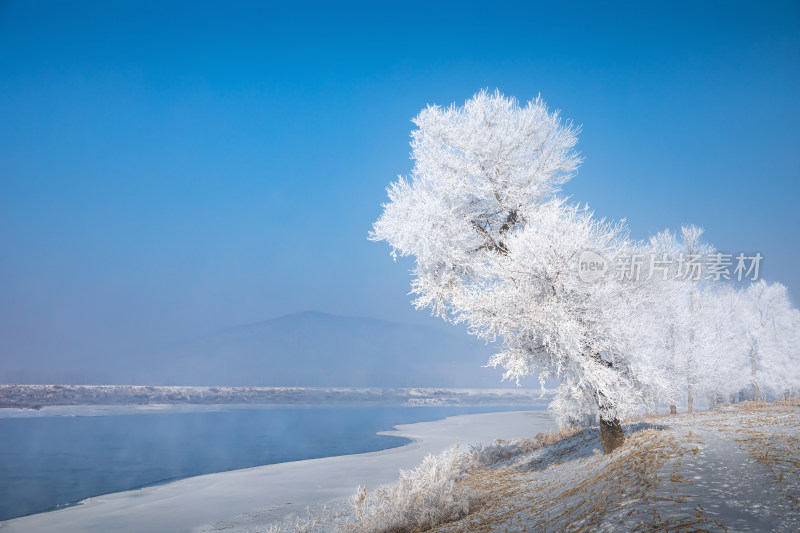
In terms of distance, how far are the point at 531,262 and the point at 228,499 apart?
982 centimetres

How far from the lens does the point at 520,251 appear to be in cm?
1009

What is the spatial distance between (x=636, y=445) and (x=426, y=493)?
4.30 metres

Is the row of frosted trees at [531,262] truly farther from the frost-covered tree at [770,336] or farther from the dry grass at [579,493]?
the frost-covered tree at [770,336]

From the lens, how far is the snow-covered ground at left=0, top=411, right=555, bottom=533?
32.0 ft

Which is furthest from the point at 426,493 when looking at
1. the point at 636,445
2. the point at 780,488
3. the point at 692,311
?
the point at 692,311

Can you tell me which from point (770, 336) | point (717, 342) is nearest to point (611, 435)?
point (717, 342)

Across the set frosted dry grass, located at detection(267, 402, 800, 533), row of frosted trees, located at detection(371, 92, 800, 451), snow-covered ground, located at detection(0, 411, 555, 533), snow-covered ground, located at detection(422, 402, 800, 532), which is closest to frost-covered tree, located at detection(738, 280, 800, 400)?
row of frosted trees, located at detection(371, 92, 800, 451)

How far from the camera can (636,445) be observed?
8.75 meters

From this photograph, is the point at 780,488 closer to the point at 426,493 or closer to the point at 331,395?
the point at 426,493

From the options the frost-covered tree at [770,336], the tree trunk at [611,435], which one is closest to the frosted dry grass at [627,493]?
the tree trunk at [611,435]

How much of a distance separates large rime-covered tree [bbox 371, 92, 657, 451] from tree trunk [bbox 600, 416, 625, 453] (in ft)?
0.07

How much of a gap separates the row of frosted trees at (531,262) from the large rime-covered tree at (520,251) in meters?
0.03

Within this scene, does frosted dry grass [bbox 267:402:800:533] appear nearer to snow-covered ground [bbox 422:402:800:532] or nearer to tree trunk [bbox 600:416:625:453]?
snow-covered ground [bbox 422:402:800:532]

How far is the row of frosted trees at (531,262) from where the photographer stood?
968cm
